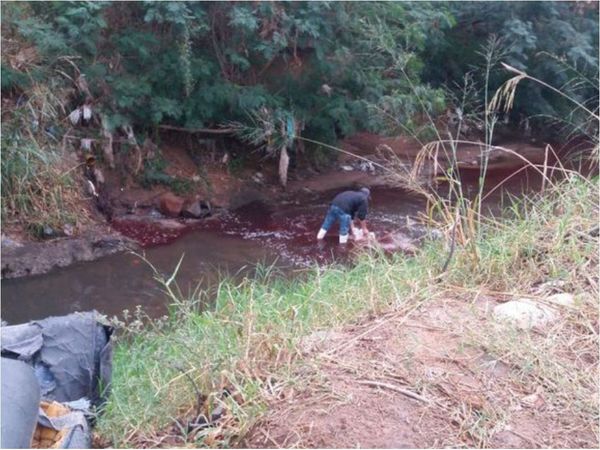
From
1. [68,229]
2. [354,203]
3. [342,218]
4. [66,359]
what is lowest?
[68,229]

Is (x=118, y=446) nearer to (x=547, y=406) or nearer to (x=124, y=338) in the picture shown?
(x=547, y=406)

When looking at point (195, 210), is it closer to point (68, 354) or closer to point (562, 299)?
point (68, 354)

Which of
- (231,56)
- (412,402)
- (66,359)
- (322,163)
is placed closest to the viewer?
(412,402)

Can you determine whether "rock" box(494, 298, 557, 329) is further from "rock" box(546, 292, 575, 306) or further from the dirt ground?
the dirt ground

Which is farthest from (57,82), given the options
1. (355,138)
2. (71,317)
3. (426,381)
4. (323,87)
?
(426,381)

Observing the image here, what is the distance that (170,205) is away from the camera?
11.5 m

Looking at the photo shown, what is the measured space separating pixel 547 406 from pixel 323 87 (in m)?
10.1

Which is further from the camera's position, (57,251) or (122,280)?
(57,251)

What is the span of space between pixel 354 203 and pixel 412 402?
7.30 m

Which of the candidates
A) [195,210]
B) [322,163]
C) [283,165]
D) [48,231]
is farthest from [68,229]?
[322,163]

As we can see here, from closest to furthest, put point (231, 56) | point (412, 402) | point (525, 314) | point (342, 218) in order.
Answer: point (412, 402) → point (525, 314) → point (342, 218) → point (231, 56)

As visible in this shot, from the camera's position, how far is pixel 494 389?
2707mm

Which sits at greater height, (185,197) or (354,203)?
(354,203)

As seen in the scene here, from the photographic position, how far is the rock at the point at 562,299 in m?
3.36
